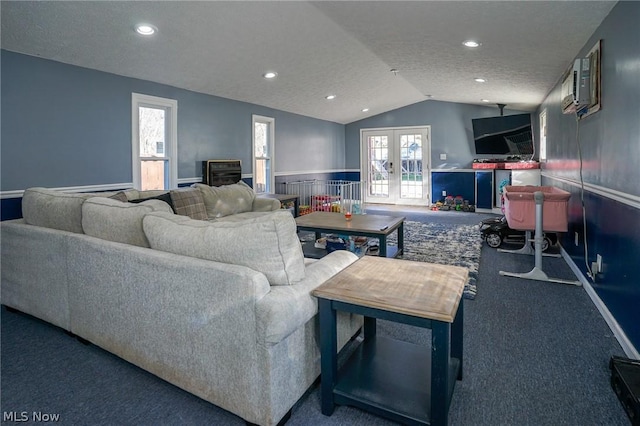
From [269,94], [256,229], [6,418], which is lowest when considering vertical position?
[6,418]

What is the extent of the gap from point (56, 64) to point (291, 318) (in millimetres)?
3872

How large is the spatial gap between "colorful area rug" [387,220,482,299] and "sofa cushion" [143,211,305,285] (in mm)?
2031

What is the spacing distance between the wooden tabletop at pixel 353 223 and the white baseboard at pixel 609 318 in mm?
1724

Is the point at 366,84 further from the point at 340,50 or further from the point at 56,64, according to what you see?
the point at 56,64

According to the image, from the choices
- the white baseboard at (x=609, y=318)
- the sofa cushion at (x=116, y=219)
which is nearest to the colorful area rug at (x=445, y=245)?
→ the white baseboard at (x=609, y=318)

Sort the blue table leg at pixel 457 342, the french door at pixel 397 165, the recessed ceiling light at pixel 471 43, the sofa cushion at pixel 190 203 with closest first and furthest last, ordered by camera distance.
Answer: the blue table leg at pixel 457 342 < the recessed ceiling light at pixel 471 43 < the sofa cushion at pixel 190 203 < the french door at pixel 397 165

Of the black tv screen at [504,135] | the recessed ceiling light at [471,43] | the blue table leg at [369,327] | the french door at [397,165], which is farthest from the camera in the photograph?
the french door at [397,165]

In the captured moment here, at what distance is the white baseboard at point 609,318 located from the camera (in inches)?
85.4

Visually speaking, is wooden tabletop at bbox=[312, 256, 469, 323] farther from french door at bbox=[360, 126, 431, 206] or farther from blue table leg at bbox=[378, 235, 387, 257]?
french door at bbox=[360, 126, 431, 206]

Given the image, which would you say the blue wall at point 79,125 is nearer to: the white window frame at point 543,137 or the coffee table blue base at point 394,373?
the coffee table blue base at point 394,373

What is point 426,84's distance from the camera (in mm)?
6777

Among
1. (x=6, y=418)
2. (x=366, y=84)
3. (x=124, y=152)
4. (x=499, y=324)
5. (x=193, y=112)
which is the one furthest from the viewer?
(x=366, y=84)

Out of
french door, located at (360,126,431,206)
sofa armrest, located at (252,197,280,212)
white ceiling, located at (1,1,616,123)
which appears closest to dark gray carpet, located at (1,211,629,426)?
white ceiling, located at (1,1,616,123)

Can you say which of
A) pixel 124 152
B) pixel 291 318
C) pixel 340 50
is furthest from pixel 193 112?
pixel 291 318
